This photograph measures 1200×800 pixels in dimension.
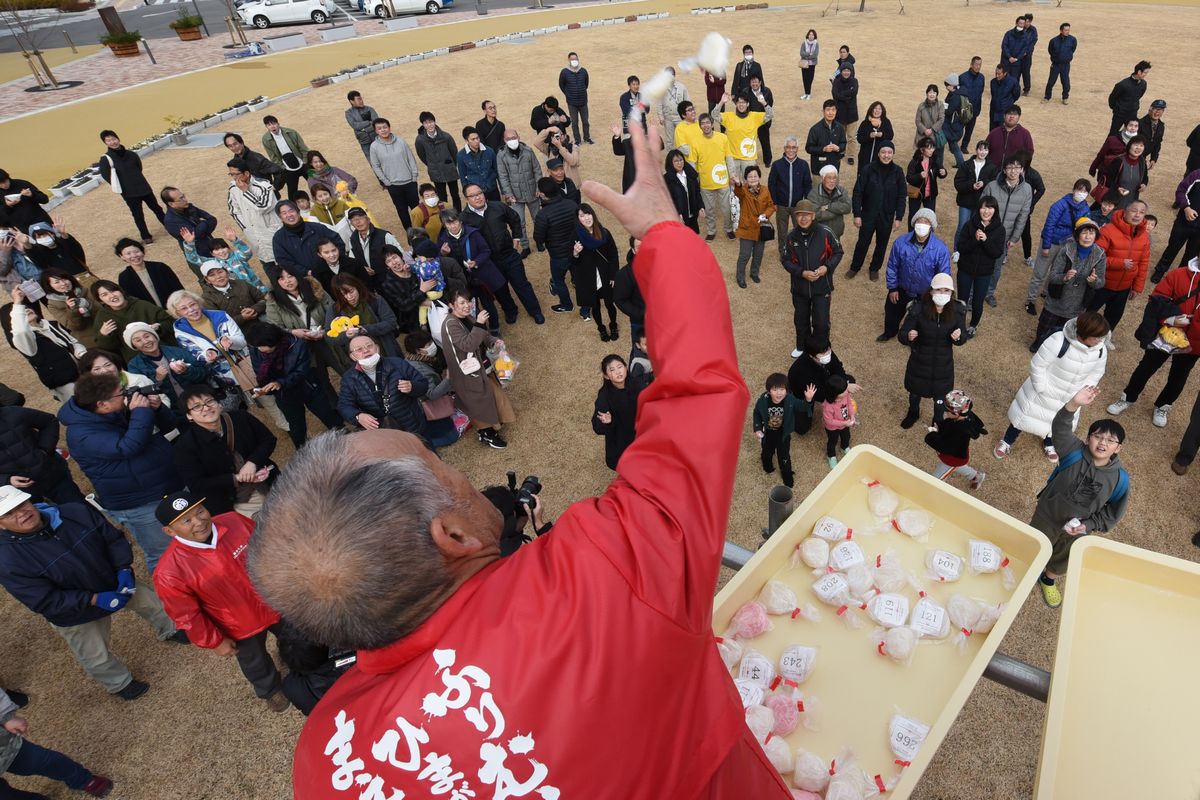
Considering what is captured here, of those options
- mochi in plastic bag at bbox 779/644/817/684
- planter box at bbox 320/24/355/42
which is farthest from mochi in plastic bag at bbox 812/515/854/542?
planter box at bbox 320/24/355/42

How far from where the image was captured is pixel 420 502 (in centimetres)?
112

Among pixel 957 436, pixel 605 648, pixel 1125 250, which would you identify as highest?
pixel 605 648

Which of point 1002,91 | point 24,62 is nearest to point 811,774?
point 1002,91

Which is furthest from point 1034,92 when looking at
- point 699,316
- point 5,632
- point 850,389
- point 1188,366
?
point 5,632

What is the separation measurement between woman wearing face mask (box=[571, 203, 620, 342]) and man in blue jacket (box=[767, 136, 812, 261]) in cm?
228

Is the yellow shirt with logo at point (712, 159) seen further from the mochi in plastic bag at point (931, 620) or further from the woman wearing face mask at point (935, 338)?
the mochi in plastic bag at point (931, 620)

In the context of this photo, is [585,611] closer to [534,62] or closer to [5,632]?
[5,632]

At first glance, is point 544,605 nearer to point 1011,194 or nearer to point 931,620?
point 931,620

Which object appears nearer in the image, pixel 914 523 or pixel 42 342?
pixel 914 523

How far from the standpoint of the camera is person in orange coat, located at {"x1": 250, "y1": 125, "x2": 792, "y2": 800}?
1.01 m

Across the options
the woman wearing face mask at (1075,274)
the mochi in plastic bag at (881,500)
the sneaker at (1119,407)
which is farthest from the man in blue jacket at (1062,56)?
the mochi in plastic bag at (881,500)

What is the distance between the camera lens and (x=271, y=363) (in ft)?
19.9

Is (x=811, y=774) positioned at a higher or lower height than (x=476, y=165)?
lower

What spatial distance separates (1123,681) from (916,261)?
5.11 m
